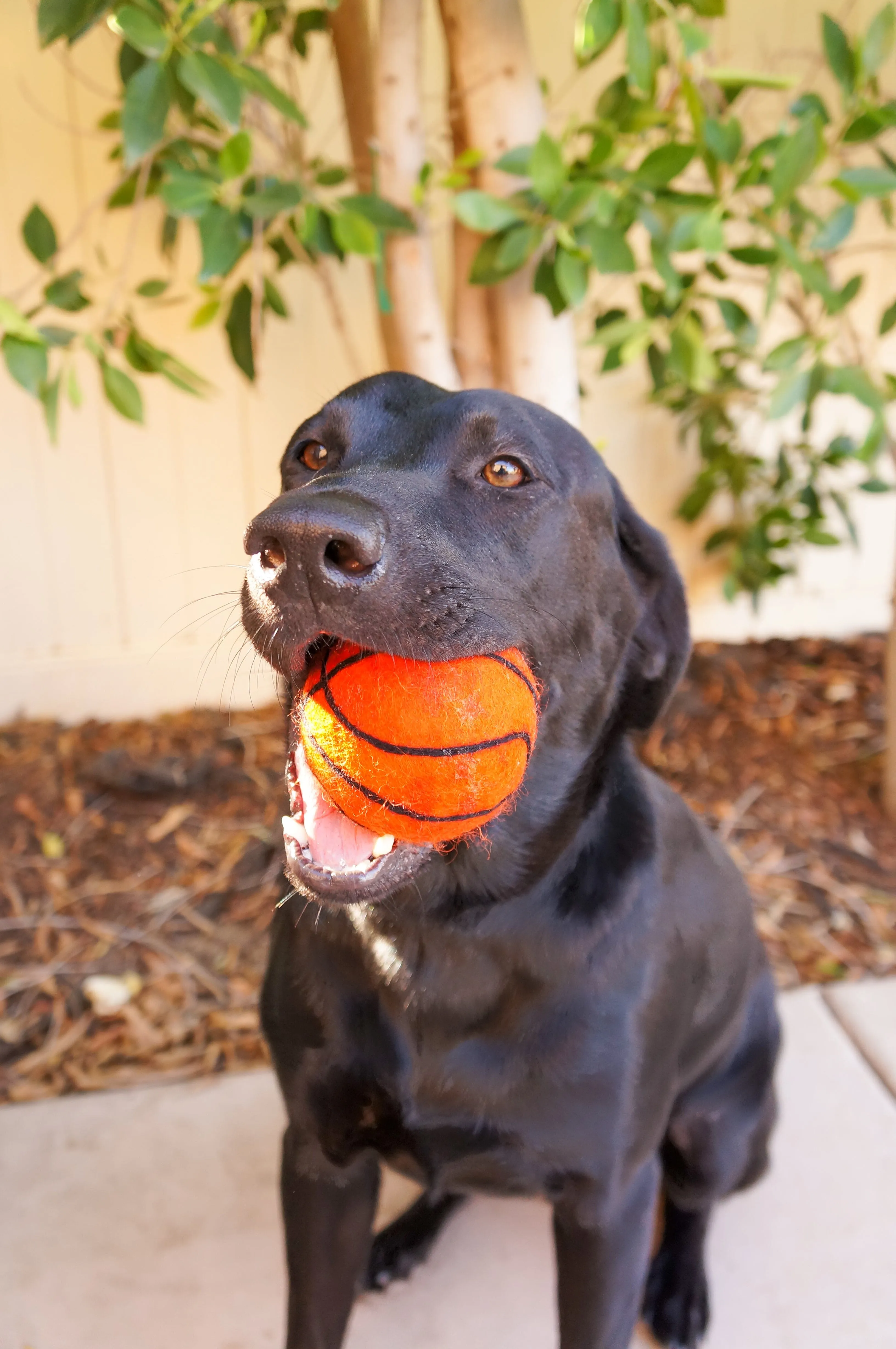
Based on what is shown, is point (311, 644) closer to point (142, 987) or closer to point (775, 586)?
point (142, 987)

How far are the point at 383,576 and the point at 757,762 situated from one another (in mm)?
2275

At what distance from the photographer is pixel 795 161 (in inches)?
62.6

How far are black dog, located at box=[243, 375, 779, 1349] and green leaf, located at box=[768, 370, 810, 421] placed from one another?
0.59 m

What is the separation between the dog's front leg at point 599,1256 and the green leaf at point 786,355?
1.34 meters

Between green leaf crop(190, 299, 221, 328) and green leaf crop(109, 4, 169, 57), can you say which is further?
green leaf crop(190, 299, 221, 328)

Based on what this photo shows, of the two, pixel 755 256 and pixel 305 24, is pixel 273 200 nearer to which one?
pixel 305 24

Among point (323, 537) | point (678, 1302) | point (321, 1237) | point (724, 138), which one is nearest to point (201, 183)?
point (724, 138)

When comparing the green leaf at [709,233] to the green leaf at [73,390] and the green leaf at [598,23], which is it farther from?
the green leaf at [73,390]

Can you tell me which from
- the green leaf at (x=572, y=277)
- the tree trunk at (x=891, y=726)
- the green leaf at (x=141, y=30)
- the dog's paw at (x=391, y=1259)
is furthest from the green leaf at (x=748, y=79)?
the dog's paw at (x=391, y=1259)

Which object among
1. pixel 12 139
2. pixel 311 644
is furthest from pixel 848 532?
pixel 12 139

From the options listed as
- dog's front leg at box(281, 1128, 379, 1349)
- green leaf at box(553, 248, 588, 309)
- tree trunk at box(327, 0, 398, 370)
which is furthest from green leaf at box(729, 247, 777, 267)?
dog's front leg at box(281, 1128, 379, 1349)

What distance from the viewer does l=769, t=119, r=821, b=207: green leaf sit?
5.12ft

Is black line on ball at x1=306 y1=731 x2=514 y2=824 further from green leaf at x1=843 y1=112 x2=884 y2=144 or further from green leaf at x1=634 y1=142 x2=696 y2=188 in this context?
green leaf at x1=843 y1=112 x2=884 y2=144

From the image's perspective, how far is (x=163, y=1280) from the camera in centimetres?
171
